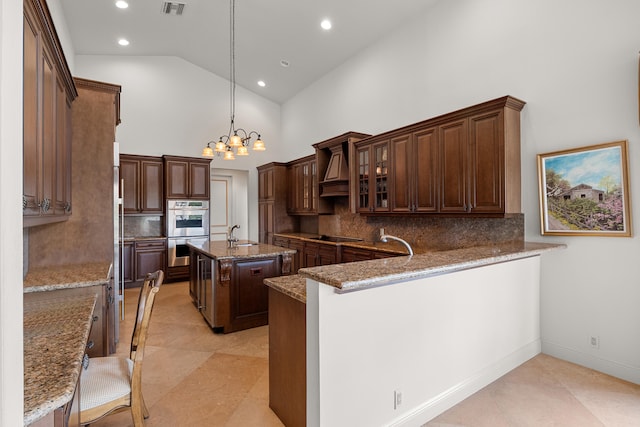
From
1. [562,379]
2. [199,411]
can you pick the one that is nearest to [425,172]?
[562,379]

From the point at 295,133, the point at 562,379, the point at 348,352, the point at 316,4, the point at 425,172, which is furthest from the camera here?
the point at 295,133

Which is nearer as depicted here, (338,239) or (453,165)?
(453,165)

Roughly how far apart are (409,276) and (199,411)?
1.74 m

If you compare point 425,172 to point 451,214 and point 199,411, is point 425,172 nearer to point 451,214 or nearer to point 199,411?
point 451,214

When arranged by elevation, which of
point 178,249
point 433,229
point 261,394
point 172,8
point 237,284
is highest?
point 172,8

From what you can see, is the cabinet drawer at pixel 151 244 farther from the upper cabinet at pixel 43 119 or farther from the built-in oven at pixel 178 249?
the upper cabinet at pixel 43 119

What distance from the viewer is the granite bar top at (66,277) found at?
7.08 feet

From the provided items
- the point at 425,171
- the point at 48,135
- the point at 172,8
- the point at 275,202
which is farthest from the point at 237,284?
the point at 172,8

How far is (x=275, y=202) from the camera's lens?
23.1ft

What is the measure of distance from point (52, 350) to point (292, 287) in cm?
115

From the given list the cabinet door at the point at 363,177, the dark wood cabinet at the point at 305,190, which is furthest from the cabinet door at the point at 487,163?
the dark wood cabinet at the point at 305,190

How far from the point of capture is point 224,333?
12.0 feet

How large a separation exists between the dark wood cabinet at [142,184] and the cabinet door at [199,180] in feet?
1.80

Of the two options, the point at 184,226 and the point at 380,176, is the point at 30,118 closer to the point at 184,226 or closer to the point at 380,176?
the point at 380,176
